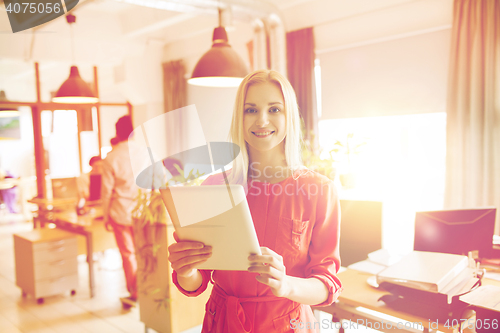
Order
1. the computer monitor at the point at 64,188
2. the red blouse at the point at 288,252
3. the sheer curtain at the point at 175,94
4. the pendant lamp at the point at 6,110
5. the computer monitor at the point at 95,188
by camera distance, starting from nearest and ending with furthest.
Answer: the red blouse at the point at 288,252, the computer monitor at the point at 95,188, the computer monitor at the point at 64,188, the pendant lamp at the point at 6,110, the sheer curtain at the point at 175,94

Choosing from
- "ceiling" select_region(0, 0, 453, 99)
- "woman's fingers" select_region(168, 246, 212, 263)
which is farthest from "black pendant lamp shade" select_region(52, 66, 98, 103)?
"woman's fingers" select_region(168, 246, 212, 263)

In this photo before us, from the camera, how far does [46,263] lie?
3.72 metres

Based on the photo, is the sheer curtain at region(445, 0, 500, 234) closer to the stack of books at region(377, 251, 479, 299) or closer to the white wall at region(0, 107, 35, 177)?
the stack of books at region(377, 251, 479, 299)

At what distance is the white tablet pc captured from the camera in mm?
881

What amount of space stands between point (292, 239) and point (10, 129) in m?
9.14

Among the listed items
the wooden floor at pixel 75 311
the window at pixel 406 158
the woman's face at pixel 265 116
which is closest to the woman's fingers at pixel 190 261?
the woman's face at pixel 265 116

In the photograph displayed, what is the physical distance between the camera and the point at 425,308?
1497 millimetres

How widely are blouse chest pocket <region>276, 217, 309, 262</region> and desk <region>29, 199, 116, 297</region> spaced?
3.25 meters

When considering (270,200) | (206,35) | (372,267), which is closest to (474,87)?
(372,267)

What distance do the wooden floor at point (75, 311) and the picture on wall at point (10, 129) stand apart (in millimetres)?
4817

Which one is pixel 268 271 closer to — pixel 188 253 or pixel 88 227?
pixel 188 253

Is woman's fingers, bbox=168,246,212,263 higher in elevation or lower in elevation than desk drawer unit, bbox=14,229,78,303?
higher

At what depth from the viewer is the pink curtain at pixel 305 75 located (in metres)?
5.07

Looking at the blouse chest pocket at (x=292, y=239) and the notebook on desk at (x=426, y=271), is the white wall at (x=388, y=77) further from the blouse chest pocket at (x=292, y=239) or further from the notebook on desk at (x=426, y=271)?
the blouse chest pocket at (x=292, y=239)
